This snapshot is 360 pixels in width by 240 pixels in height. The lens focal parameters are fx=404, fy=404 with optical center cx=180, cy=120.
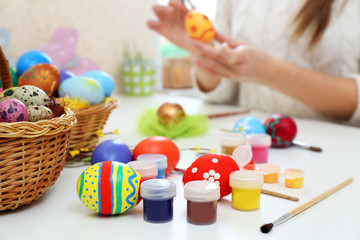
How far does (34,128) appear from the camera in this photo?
1.84ft

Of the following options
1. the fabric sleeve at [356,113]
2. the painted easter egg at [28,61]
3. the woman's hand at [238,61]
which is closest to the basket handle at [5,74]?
the painted easter egg at [28,61]

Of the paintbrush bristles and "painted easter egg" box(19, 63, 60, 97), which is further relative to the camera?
"painted easter egg" box(19, 63, 60, 97)

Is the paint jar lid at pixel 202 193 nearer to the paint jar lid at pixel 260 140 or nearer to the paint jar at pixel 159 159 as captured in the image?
the paint jar at pixel 159 159

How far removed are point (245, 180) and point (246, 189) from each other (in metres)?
0.02

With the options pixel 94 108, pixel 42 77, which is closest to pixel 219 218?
pixel 94 108

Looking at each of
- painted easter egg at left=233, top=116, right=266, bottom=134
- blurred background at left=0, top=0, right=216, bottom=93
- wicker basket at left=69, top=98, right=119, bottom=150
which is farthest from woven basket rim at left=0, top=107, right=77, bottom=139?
blurred background at left=0, top=0, right=216, bottom=93

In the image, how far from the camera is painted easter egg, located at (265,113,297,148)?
95 centimetres

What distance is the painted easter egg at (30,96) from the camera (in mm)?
636

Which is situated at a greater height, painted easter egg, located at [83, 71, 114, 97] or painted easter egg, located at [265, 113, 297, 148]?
painted easter egg, located at [83, 71, 114, 97]

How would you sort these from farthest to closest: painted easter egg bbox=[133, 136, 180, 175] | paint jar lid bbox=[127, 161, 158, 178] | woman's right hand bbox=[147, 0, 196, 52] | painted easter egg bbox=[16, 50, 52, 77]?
woman's right hand bbox=[147, 0, 196, 52]
painted easter egg bbox=[16, 50, 52, 77]
painted easter egg bbox=[133, 136, 180, 175]
paint jar lid bbox=[127, 161, 158, 178]

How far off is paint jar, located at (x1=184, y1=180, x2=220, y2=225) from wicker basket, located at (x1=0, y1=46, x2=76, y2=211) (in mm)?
213

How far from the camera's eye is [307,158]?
0.89 metres

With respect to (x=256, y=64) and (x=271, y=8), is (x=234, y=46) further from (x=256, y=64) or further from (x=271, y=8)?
(x=271, y=8)

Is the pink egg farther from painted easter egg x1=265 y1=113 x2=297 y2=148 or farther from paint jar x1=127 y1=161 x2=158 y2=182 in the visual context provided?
painted easter egg x1=265 y1=113 x2=297 y2=148
